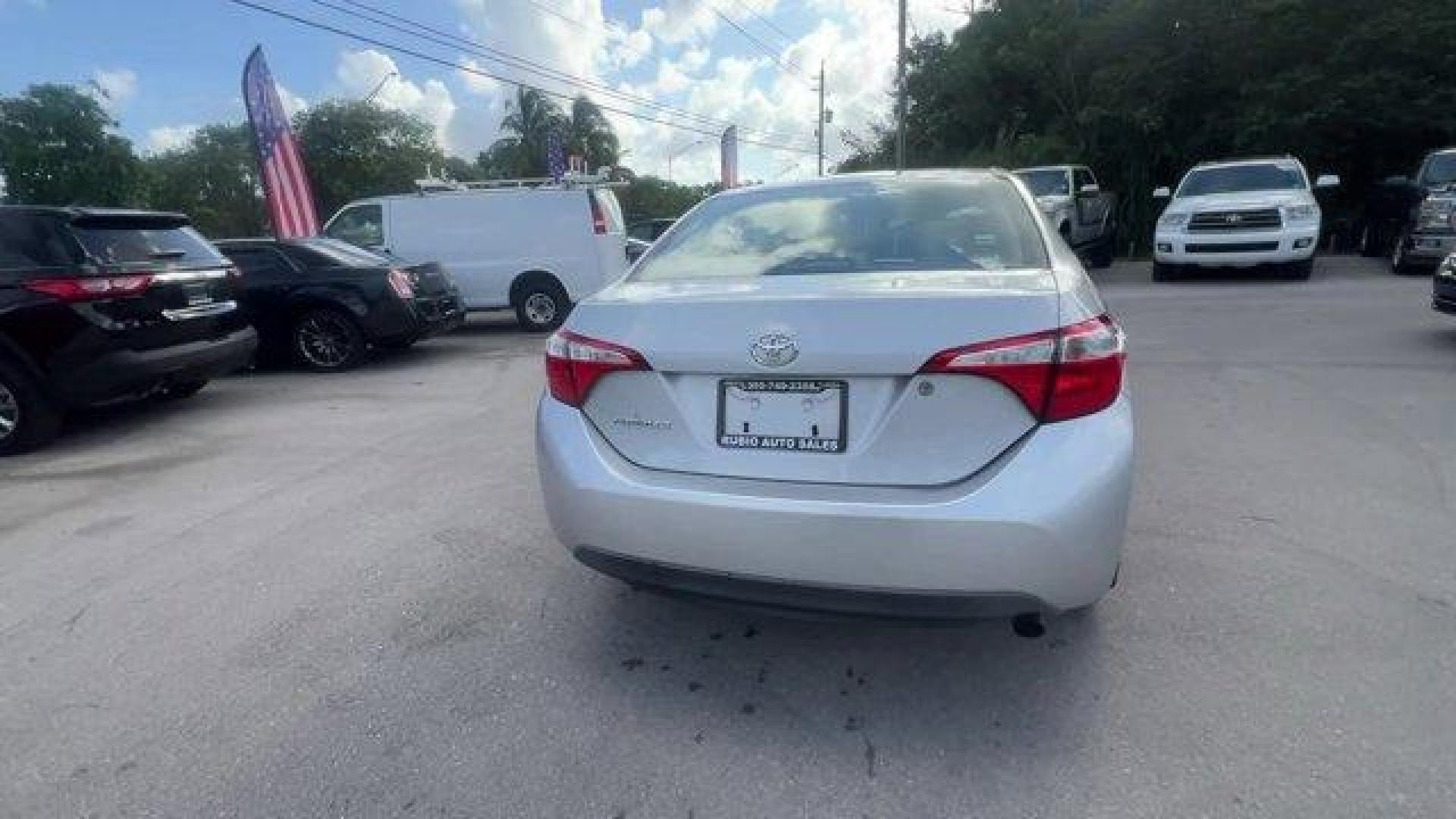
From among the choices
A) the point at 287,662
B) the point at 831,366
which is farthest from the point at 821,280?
the point at 287,662

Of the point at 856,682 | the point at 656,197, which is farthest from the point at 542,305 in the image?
the point at 656,197

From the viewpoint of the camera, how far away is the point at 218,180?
52062mm

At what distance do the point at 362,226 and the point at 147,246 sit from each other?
229 inches

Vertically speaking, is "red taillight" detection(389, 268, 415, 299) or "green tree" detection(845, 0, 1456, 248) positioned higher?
"green tree" detection(845, 0, 1456, 248)

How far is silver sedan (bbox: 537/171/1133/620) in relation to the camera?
82.5 inches

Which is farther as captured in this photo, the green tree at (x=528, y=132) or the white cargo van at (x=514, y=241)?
the green tree at (x=528, y=132)

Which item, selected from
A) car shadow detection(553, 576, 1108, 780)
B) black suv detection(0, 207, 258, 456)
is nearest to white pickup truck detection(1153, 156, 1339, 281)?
car shadow detection(553, 576, 1108, 780)

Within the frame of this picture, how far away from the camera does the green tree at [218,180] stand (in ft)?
167

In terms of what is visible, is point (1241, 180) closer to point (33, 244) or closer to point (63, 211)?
point (63, 211)

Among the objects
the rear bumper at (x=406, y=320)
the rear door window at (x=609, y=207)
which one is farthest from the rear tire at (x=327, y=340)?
the rear door window at (x=609, y=207)

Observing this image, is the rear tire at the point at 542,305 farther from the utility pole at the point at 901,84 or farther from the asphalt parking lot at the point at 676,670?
the utility pole at the point at 901,84

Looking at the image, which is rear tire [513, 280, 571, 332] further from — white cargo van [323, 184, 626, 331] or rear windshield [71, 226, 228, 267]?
rear windshield [71, 226, 228, 267]

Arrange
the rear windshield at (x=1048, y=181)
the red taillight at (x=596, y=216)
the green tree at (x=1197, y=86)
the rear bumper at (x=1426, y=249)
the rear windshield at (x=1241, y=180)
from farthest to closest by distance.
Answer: the green tree at (x=1197, y=86) < the rear windshield at (x=1048, y=181) < the rear windshield at (x=1241, y=180) < the red taillight at (x=596, y=216) < the rear bumper at (x=1426, y=249)

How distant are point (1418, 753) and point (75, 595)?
461 cm
